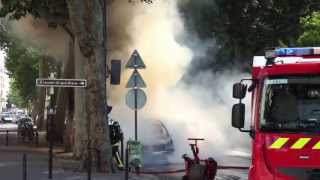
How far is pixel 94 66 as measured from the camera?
18.1 meters

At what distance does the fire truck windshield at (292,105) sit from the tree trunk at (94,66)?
9328mm

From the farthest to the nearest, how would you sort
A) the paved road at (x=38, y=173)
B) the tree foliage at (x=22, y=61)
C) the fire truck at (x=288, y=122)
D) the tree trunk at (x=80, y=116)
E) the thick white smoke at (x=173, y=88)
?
the tree foliage at (x=22, y=61), the thick white smoke at (x=173, y=88), the tree trunk at (x=80, y=116), the paved road at (x=38, y=173), the fire truck at (x=288, y=122)

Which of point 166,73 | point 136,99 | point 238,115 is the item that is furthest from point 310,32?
point 238,115

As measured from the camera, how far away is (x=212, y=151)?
84.9ft

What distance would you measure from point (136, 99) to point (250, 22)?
12.1 m

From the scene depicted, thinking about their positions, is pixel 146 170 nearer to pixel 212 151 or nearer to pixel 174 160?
pixel 174 160

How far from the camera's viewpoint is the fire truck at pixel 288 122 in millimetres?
8953

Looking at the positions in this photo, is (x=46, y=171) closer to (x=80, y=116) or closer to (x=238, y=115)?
(x=80, y=116)

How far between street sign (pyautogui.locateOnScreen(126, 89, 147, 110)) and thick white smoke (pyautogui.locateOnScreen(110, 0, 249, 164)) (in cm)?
892

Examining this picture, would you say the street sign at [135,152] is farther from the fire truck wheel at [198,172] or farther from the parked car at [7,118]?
the parked car at [7,118]

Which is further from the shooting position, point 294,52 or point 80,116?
point 80,116

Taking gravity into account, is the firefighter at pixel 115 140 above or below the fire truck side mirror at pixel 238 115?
below

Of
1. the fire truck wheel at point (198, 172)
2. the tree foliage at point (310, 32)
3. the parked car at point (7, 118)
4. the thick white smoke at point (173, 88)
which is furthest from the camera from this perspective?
the parked car at point (7, 118)

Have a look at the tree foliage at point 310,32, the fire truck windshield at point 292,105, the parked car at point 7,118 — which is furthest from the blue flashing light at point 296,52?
the parked car at point 7,118
